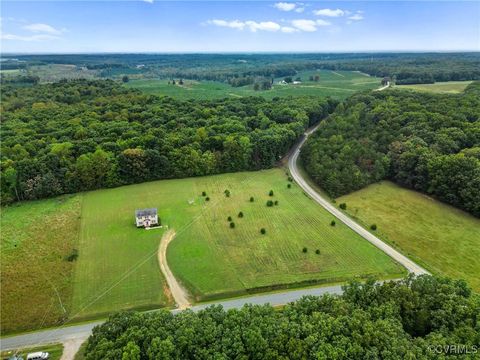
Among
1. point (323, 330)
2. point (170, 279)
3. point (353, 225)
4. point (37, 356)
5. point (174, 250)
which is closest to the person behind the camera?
point (323, 330)

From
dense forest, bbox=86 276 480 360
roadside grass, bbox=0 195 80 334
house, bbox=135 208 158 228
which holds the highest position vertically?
dense forest, bbox=86 276 480 360

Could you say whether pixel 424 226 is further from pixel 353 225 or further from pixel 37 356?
pixel 37 356

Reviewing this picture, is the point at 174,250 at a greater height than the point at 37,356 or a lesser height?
greater

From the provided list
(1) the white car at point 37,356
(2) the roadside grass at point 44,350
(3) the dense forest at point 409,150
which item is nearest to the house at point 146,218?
(2) the roadside grass at point 44,350

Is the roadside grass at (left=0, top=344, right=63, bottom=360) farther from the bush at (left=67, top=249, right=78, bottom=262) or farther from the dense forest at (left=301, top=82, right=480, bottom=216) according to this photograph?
the dense forest at (left=301, top=82, right=480, bottom=216)

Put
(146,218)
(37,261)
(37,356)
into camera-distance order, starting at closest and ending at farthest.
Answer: (37,356) → (37,261) → (146,218)

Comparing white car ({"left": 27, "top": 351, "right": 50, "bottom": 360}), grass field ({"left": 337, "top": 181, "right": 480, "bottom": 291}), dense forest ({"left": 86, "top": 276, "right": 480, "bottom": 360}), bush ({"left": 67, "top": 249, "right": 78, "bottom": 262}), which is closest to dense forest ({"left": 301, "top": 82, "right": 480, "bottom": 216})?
grass field ({"left": 337, "top": 181, "right": 480, "bottom": 291})

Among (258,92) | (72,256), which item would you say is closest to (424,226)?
(72,256)
